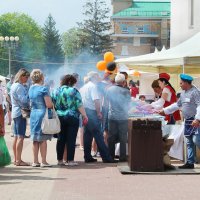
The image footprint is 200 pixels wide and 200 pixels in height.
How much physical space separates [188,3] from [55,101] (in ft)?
96.8

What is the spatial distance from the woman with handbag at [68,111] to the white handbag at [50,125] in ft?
1.46

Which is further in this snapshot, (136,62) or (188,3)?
(188,3)

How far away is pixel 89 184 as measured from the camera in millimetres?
10844

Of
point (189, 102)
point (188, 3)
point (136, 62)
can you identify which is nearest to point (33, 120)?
point (189, 102)

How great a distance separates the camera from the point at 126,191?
10.1 m

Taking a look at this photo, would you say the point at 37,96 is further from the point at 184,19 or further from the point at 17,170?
the point at 184,19

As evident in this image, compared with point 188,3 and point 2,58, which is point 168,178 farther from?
point 2,58

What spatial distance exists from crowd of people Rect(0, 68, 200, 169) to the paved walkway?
590 millimetres

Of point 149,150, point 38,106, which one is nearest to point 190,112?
point 149,150

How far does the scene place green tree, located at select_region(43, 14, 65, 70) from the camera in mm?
115438

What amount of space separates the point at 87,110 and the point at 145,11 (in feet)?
285

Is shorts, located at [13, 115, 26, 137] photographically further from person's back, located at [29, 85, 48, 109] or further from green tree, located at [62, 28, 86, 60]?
green tree, located at [62, 28, 86, 60]

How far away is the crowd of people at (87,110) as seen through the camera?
1294 centimetres

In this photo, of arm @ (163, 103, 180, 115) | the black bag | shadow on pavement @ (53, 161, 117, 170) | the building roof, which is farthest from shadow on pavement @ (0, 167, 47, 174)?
the building roof
